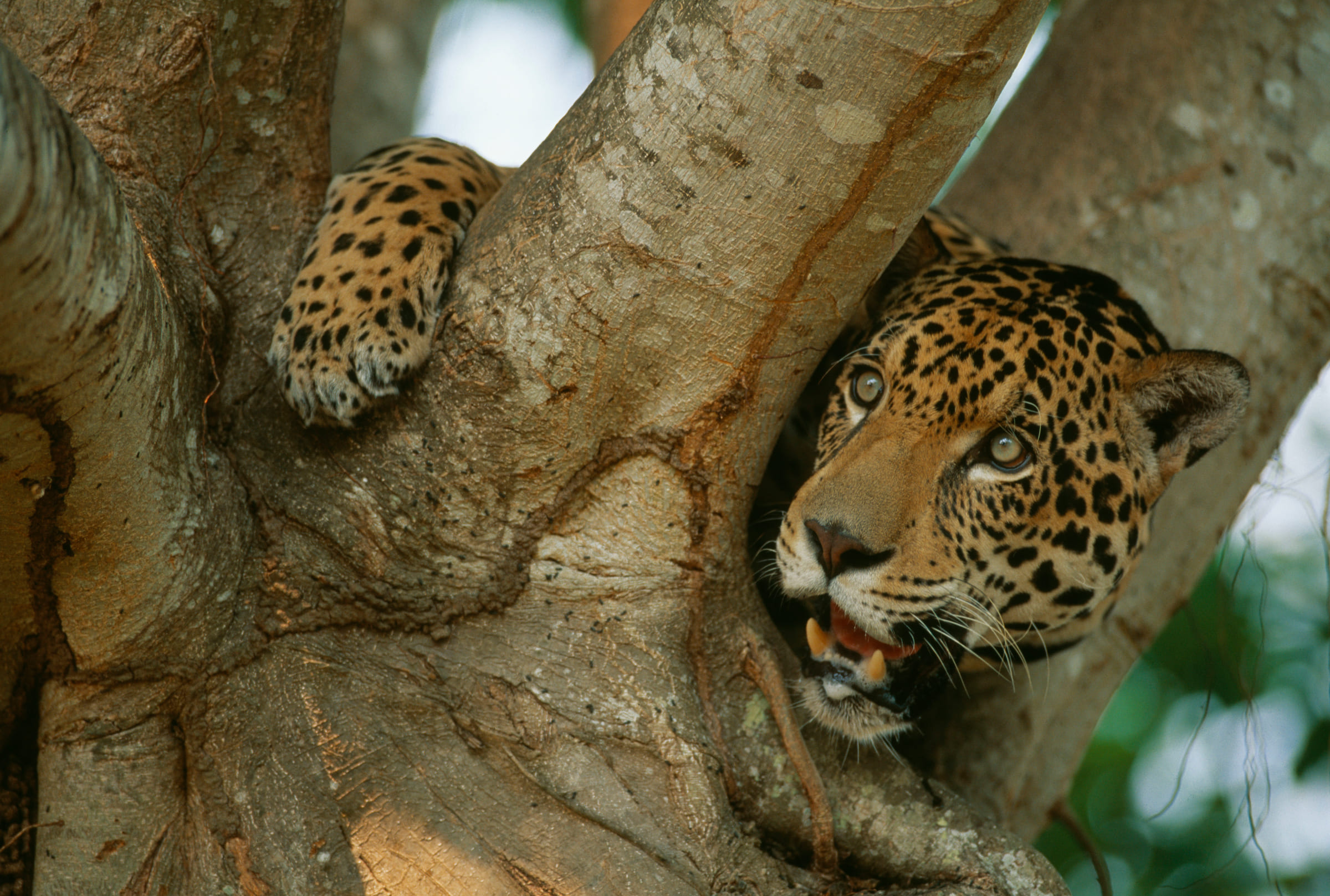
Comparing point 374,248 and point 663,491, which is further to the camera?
point 374,248

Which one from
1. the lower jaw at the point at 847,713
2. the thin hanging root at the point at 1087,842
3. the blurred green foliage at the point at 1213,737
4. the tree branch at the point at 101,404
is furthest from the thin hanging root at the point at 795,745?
the blurred green foliage at the point at 1213,737

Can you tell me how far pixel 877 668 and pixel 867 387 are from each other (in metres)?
0.87

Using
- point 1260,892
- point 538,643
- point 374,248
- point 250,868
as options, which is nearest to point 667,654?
point 538,643

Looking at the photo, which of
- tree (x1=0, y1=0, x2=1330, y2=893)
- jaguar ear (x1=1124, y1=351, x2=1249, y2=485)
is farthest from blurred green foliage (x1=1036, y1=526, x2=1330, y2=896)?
tree (x1=0, y1=0, x2=1330, y2=893)

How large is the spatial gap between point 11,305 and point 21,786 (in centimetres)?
157

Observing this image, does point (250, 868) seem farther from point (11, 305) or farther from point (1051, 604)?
point (1051, 604)

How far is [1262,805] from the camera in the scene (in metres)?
3.97

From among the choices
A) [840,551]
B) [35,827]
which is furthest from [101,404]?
[840,551]

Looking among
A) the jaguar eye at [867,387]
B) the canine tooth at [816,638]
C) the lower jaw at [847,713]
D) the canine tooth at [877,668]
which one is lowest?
the lower jaw at [847,713]

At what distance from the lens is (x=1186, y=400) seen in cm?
343

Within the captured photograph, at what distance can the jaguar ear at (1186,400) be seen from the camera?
→ 3.31m

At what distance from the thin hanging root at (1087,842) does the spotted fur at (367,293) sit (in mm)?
2773

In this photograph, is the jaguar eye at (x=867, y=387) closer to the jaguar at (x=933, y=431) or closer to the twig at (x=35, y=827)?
the jaguar at (x=933, y=431)

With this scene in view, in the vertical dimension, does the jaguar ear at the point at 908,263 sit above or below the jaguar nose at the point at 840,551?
above
